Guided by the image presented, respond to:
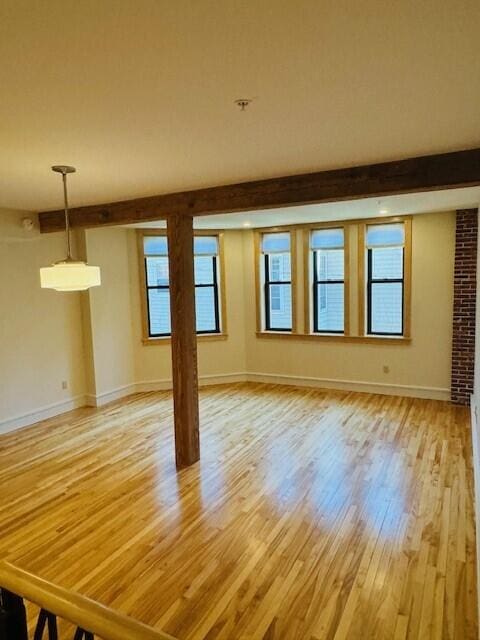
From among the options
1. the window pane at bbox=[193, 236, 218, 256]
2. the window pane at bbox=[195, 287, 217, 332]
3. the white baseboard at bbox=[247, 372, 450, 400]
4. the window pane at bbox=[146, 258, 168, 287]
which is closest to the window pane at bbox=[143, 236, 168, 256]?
the window pane at bbox=[146, 258, 168, 287]

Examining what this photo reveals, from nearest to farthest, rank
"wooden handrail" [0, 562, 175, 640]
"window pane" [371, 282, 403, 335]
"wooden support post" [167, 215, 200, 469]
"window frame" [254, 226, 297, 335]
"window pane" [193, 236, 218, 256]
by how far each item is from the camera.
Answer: "wooden handrail" [0, 562, 175, 640]
"wooden support post" [167, 215, 200, 469]
"window pane" [371, 282, 403, 335]
"window frame" [254, 226, 297, 335]
"window pane" [193, 236, 218, 256]

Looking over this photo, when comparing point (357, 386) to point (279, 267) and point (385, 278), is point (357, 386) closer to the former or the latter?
point (385, 278)

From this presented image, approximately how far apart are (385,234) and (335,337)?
5.62 ft

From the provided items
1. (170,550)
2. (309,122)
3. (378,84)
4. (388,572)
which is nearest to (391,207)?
(309,122)

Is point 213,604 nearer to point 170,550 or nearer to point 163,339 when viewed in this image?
point 170,550

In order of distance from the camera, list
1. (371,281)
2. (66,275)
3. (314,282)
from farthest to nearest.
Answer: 1. (314,282)
2. (371,281)
3. (66,275)

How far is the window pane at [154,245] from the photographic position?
21.5 ft

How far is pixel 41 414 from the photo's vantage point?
215 inches

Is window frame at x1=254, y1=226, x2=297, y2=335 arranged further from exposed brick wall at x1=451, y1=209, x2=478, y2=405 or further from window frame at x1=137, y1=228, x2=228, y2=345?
exposed brick wall at x1=451, y1=209, x2=478, y2=405

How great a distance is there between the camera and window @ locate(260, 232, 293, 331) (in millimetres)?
6844

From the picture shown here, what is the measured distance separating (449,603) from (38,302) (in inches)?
202

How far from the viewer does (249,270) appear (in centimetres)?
704

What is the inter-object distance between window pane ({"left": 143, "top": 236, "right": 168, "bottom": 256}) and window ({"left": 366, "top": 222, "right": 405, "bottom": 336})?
314cm

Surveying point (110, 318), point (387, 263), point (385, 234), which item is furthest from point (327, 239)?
point (110, 318)
